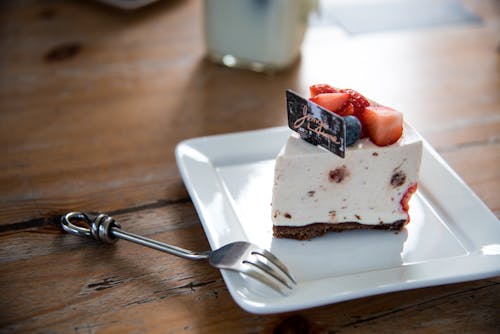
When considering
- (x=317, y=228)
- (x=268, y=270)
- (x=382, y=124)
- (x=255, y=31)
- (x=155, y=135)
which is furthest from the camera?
(x=255, y=31)

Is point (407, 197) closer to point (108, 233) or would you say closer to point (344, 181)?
point (344, 181)

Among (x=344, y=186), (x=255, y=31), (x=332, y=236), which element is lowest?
(x=332, y=236)

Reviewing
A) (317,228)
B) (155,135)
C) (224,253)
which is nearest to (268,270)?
(224,253)

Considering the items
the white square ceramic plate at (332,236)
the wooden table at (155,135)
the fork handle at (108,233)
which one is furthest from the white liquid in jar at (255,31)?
the fork handle at (108,233)

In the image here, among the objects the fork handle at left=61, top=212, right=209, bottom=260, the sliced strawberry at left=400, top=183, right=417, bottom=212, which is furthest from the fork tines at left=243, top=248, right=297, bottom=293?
the sliced strawberry at left=400, top=183, right=417, bottom=212

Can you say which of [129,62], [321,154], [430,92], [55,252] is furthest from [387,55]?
[55,252]

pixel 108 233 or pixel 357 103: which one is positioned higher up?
pixel 357 103

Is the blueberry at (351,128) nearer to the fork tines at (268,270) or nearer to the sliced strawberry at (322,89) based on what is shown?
the sliced strawberry at (322,89)
